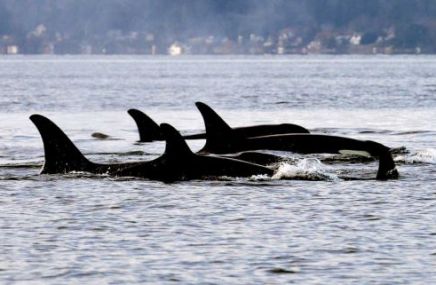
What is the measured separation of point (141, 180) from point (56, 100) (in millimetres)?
56855

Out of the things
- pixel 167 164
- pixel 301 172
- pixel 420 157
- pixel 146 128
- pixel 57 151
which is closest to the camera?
pixel 167 164

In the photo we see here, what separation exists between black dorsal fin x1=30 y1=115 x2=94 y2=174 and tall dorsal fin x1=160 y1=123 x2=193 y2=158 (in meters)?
2.14

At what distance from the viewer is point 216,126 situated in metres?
32.5

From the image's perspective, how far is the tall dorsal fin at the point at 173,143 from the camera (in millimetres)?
24553

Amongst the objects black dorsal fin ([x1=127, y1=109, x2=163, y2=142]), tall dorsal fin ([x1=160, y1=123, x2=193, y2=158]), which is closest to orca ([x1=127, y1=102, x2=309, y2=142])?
black dorsal fin ([x1=127, y1=109, x2=163, y2=142])

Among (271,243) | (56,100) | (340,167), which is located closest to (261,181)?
(340,167)

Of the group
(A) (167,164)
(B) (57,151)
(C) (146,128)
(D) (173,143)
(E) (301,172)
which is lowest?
(C) (146,128)

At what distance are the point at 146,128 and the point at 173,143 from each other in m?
14.6

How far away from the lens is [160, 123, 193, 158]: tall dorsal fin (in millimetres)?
24553

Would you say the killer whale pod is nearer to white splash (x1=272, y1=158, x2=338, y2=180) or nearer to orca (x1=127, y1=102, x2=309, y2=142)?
orca (x1=127, y1=102, x2=309, y2=142)

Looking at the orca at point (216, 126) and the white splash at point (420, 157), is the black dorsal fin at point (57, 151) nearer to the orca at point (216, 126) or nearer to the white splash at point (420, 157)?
the orca at point (216, 126)

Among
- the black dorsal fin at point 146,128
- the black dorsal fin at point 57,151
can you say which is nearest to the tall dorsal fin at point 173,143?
the black dorsal fin at point 57,151

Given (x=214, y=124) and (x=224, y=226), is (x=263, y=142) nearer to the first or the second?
(x=214, y=124)

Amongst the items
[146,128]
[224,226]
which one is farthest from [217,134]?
[224,226]
